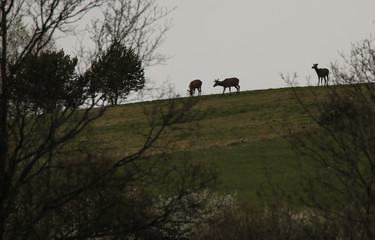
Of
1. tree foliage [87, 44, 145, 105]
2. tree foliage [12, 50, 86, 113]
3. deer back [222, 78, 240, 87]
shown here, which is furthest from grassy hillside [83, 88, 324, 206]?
tree foliage [12, 50, 86, 113]

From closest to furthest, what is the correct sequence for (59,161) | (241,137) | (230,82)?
1. (59,161)
2. (241,137)
3. (230,82)

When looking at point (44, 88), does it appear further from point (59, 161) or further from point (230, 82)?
point (230, 82)

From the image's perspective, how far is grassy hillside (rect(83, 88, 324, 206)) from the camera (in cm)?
2773

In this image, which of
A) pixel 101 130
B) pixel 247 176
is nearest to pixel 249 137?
pixel 247 176

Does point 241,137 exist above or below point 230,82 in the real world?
below

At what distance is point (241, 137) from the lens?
1603 inches

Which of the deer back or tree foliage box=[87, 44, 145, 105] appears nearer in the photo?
tree foliage box=[87, 44, 145, 105]

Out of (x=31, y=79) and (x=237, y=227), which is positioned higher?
(x=31, y=79)

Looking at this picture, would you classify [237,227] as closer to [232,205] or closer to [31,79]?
[232,205]

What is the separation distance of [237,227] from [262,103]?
37869 mm

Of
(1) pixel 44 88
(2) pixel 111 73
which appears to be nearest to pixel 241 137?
(2) pixel 111 73

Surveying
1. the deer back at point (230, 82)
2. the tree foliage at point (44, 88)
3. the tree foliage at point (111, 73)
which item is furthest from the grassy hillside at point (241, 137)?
the tree foliage at point (44, 88)

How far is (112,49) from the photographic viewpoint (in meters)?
12.3

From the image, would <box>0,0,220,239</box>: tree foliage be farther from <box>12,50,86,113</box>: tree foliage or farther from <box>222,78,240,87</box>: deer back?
<box>222,78,240,87</box>: deer back
